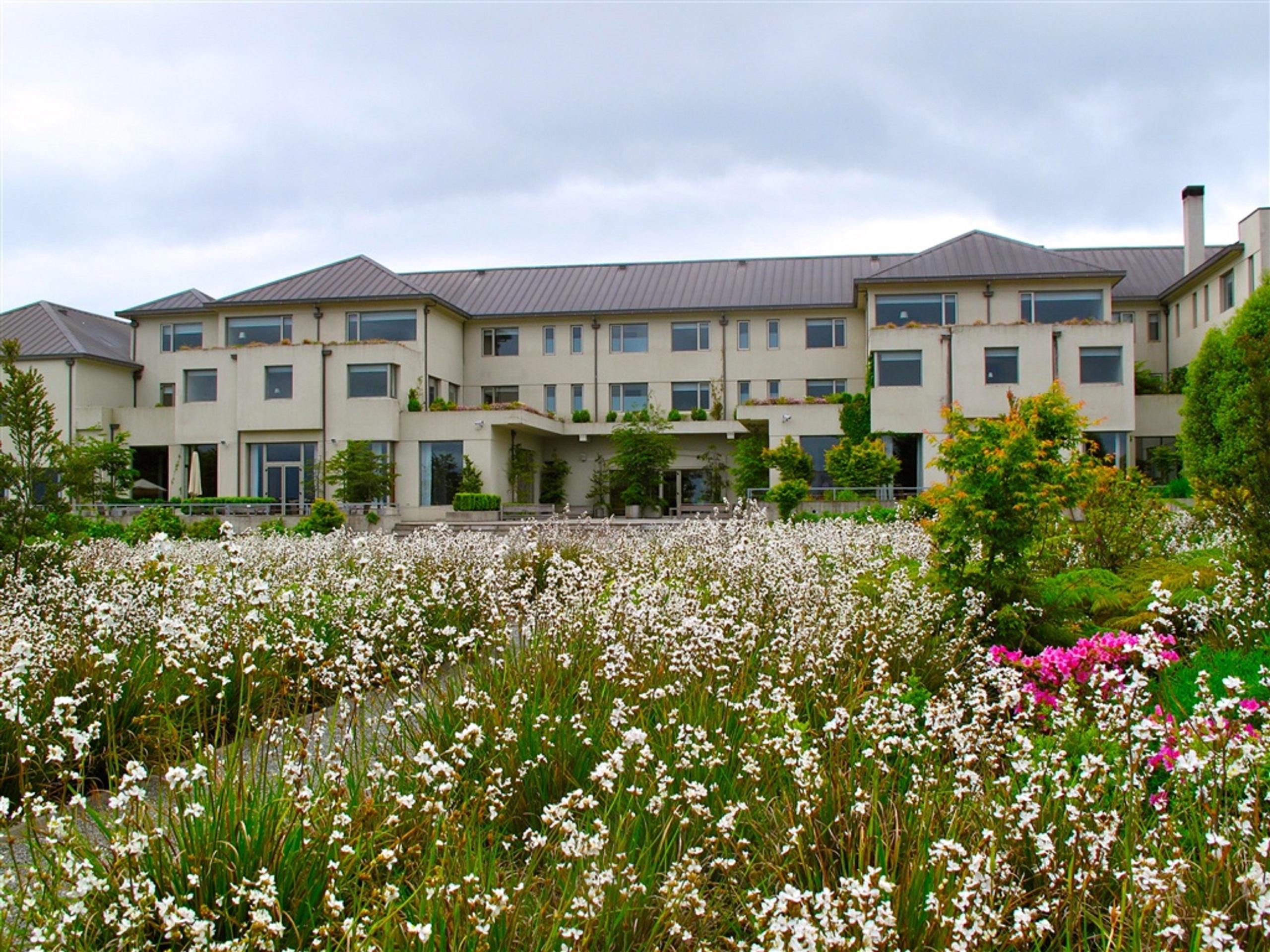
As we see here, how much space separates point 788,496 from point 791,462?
16.0 ft

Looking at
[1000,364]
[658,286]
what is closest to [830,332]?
[658,286]

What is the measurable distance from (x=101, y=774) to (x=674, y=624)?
3.36 m

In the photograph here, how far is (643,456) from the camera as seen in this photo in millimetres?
37281

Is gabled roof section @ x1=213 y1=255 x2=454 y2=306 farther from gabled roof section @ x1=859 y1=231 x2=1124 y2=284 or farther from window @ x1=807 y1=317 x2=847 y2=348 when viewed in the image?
gabled roof section @ x1=859 y1=231 x2=1124 y2=284

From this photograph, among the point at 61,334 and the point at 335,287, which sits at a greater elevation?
the point at 335,287

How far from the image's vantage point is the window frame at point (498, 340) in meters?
41.0

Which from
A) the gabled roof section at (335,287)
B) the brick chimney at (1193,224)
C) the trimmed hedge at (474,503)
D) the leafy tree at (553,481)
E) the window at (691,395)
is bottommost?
the trimmed hedge at (474,503)

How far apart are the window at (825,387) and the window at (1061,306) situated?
23.7ft

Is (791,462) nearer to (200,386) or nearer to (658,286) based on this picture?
(658,286)

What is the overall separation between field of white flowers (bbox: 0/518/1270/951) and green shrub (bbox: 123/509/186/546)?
18.6m

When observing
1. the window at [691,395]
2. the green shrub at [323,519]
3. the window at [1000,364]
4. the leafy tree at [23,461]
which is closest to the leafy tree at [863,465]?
the window at [1000,364]

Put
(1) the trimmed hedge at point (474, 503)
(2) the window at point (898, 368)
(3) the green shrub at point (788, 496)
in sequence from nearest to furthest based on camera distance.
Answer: (3) the green shrub at point (788, 496) < (1) the trimmed hedge at point (474, 503) < (2) the window at point (898, 368)

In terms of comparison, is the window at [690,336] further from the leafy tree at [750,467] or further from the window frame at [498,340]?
the window frame at [498,340]

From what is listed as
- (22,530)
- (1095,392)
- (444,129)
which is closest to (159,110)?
(444,129)
